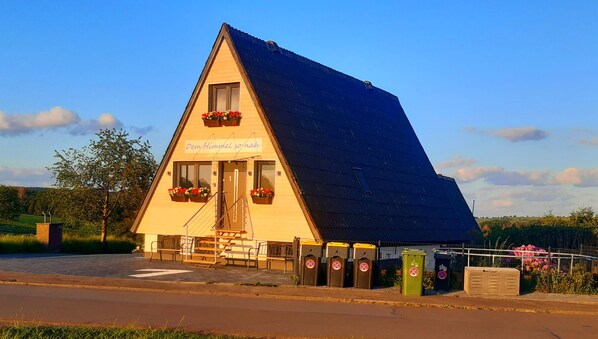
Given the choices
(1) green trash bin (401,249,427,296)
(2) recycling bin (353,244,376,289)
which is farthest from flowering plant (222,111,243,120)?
(1) green trash bin (401,249,427,296)

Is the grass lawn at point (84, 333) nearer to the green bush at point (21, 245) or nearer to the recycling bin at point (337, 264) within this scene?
the recycling bin at point (337, 264)

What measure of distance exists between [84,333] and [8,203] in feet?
163

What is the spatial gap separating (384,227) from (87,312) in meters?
15.0

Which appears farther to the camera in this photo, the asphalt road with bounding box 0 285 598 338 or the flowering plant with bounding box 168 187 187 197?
the flowering plant with bounding box 168 187 187 197

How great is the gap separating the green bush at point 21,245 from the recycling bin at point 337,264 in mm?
17719

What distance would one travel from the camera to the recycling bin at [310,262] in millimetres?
17984

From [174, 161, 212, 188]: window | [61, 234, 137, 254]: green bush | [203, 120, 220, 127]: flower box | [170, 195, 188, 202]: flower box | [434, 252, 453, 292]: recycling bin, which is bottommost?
[61, 234, 137, 254]: green bush

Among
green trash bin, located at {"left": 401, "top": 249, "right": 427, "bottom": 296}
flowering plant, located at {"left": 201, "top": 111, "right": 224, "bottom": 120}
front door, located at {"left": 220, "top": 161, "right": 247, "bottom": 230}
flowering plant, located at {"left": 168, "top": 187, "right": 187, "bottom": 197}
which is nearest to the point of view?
green trash bin, located at {"left": 401, "top": 249, "right": 427, "bottom": 296}

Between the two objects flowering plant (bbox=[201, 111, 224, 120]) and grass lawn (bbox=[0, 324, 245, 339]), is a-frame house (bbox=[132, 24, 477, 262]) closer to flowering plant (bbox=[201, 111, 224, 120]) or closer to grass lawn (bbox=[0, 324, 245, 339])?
flowering plant (bbox=[201, 111, 224, 120])

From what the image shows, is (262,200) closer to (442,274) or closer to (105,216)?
(442,274)

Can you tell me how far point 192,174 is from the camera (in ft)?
84.5

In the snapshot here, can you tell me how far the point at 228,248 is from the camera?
23.8 m

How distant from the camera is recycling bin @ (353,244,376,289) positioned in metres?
17.7

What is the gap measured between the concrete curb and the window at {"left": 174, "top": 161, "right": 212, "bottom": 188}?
25.2ft
